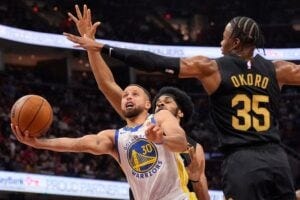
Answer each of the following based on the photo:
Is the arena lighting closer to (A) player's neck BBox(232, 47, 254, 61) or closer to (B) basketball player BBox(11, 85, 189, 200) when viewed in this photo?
(B) basketball player BBox(11, 85, 189, 200)

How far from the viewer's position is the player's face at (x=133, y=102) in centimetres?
514

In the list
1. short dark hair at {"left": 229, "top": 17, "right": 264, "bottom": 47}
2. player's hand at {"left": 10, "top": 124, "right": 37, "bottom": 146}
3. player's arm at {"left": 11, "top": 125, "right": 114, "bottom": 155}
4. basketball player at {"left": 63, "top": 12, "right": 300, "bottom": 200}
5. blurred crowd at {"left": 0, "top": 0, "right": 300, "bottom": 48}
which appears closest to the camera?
basketball player at {"left": 63, "top": 12, "right": 300, "bottom": 200}

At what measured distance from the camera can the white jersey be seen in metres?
4.90

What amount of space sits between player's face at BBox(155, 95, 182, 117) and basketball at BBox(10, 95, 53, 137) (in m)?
0.86

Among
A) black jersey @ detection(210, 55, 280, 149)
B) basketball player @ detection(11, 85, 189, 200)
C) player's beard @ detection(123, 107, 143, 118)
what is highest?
black jersey @ detection(210, 55, 280, 149)

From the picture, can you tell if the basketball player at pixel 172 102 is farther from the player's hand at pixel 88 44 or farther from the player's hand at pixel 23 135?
the player's hand at pixel 23 135

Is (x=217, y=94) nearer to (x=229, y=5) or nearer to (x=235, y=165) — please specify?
(x=235, y=165)

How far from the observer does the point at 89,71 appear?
1010 inches

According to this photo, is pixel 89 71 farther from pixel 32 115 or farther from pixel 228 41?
pixel 228 41

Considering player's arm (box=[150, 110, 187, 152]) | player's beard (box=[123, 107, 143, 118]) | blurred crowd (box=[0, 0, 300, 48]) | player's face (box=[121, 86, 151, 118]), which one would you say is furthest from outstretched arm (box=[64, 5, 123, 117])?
blurred crowd (box=[0, 0, 300, 48])

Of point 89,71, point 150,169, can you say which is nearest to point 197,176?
point 150,169

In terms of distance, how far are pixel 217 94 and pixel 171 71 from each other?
0.31 metres

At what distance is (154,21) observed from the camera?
90.9 feet

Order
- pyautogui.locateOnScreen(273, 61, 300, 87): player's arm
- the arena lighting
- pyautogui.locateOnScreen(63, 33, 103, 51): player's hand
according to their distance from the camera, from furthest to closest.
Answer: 1. the arena lighting
2. pyautogui.locateOnScreen(63, 33, 103, 51): player's hand
3. pyautogui.locateOnScreen(273, 61, 300, 87): player's arm
